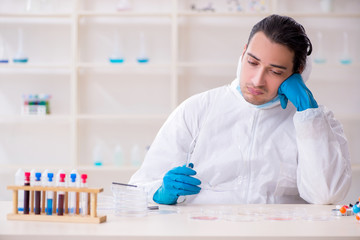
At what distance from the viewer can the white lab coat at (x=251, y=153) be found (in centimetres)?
190

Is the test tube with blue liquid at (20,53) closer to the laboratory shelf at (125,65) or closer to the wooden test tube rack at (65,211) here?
the laboratory shelf at (125,65)

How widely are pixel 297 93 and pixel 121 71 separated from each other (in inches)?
94.5

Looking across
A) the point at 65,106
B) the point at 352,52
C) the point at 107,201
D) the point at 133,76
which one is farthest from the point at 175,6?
the point at 107,201

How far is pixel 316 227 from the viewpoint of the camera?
134cm

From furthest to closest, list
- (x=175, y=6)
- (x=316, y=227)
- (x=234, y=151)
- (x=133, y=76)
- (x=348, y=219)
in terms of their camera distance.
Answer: (x=133, y=76) < (x=175, y=6) < (x=234, y=151) < (x=348, y=219) < (x=316, y=227)

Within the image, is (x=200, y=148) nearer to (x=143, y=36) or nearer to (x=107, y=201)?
(x=107, y=201)

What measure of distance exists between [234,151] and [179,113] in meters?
0.27

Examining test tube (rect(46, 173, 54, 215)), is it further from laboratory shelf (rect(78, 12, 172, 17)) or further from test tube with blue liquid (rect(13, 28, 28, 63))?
test tube with blue liquid (rect(13, 28, 28, 63))

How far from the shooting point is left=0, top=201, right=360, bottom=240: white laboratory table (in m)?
1.20

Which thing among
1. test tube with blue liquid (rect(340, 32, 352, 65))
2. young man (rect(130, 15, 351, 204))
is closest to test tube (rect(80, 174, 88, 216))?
young man (rect(130, 15, 351, 204))

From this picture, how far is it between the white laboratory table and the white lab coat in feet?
1.26

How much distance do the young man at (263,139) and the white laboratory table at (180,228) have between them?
399 millimetres

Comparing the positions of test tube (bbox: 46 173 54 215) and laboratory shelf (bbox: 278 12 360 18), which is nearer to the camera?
test tube (bbox: 46 173 54 215)

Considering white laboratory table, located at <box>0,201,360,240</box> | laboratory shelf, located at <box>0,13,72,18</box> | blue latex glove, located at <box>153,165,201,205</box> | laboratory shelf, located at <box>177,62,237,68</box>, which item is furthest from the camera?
laboratory shelf, located at <box>0,13,72,18</box>
